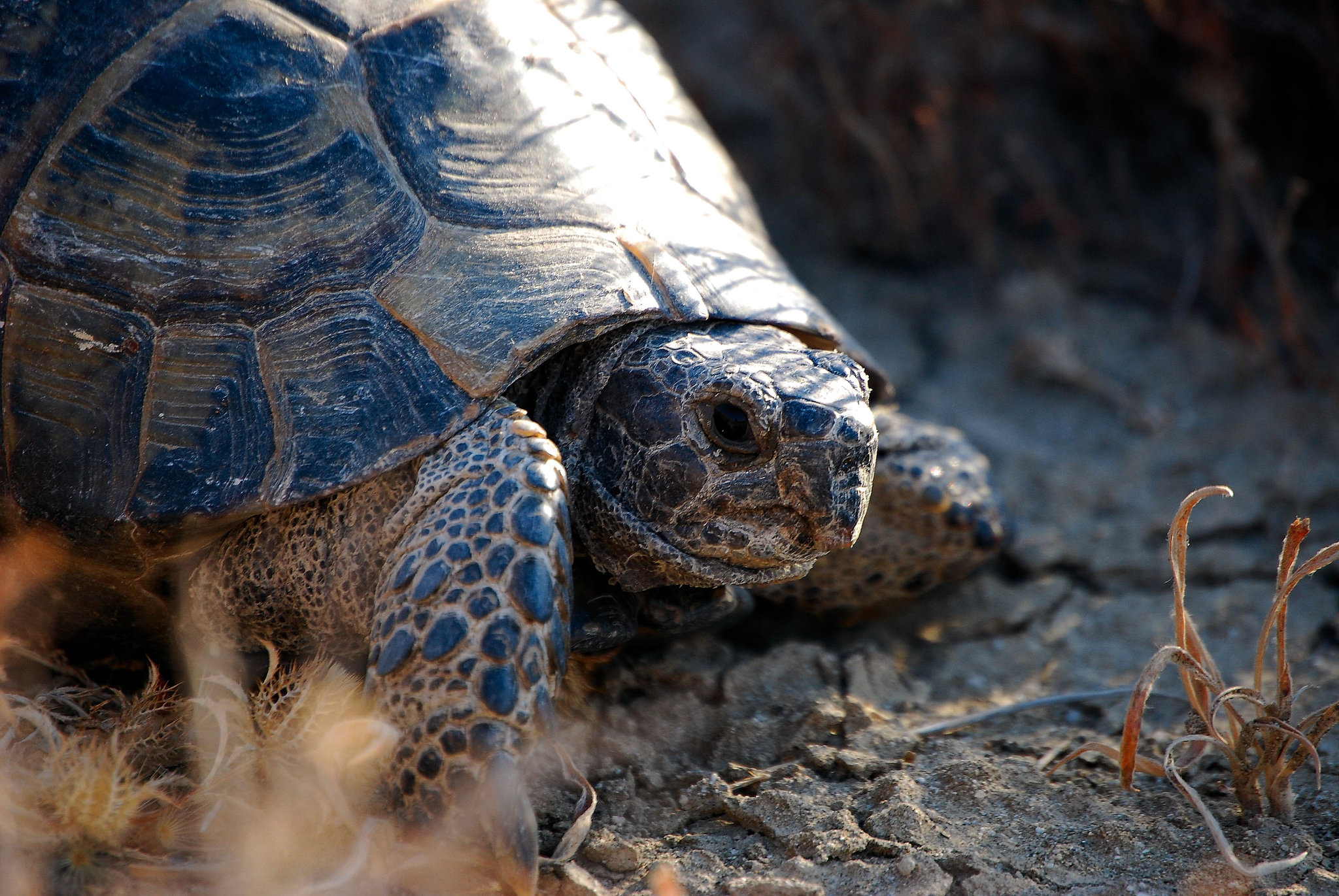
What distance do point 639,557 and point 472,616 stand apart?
47 centimetres

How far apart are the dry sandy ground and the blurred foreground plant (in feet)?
0.24

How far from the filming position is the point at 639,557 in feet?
7.27

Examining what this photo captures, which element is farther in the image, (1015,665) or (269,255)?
(1015,665)

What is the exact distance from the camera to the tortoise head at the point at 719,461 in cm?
205

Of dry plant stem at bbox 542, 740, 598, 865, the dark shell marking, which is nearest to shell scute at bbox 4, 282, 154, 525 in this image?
the dark shell marking

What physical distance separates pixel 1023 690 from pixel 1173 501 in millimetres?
1137

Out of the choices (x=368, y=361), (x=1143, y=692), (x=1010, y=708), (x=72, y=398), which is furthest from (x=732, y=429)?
(x=72, y=398)

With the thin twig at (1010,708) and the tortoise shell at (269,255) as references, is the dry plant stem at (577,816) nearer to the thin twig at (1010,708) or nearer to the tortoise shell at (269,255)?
the tortoise shell at (269,255)

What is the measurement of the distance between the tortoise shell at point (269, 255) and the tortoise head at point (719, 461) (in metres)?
0.16

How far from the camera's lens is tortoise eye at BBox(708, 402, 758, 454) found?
6.84 feet

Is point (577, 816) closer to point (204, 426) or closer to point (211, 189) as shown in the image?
point (204, 426)

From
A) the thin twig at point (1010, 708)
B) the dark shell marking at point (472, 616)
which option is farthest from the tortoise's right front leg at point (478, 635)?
the thin twig at point (1010, 708)

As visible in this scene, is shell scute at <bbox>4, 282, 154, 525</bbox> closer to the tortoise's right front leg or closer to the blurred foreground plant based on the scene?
the tortoise's right front leg

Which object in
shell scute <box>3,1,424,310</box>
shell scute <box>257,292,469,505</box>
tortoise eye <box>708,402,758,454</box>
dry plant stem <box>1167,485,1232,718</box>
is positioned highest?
shell scute <box>3,1,424,310</box>
